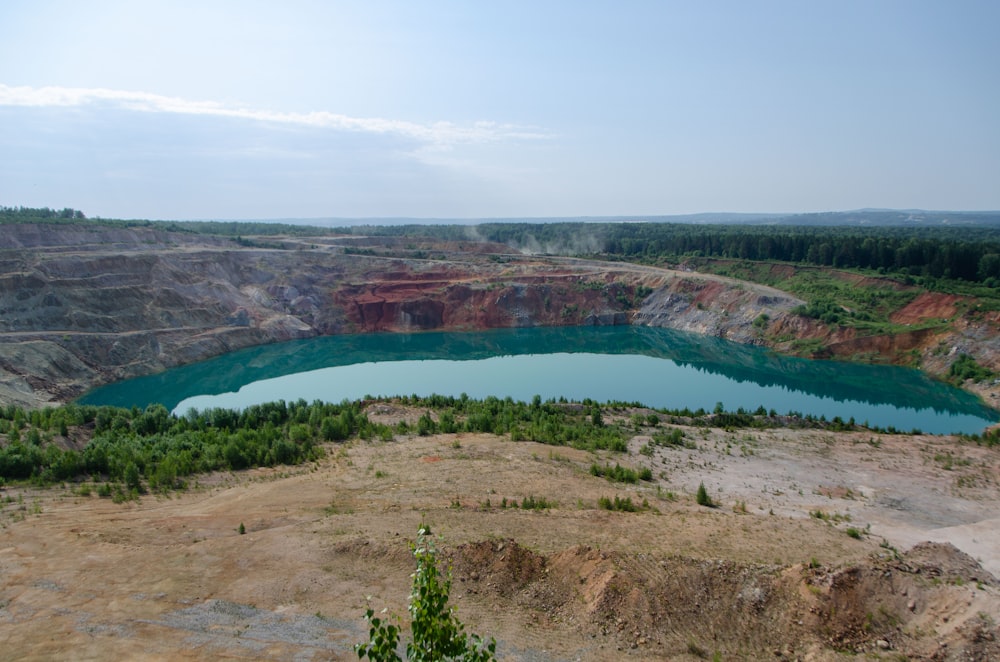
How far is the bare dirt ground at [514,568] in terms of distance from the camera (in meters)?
11.0

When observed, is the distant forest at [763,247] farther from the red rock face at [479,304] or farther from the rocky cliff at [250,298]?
the red rock face at [479,304]

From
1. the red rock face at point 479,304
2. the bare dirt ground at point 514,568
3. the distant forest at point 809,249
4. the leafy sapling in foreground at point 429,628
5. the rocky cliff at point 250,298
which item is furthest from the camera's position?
the red rock face at point 479,304

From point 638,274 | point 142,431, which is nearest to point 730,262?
point 638,274

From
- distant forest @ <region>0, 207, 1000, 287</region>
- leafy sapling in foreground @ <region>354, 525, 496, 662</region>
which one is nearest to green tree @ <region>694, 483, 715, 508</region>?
leafy sapling in foreground @ <region>354, 525, 496, 662</region>

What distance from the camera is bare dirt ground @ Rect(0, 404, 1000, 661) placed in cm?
1102

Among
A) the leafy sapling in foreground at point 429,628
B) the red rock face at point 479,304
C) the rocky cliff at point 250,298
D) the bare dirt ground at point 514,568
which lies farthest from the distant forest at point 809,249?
the leafy sapling in foreground at point 429,628

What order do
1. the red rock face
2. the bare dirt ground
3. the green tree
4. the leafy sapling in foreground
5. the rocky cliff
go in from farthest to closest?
1. the red rock face
2. the rocky cliff
3. the green tree
4. the bare dirt ground
5. the leafy sapling in foreground

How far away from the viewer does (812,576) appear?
40.2 feet

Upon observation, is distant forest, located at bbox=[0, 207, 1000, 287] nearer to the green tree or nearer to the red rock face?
the red rock face

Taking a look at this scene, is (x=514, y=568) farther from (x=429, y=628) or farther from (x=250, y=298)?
(x=250, y=298)

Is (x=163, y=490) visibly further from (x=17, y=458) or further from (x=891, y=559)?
(x=891, y=559)

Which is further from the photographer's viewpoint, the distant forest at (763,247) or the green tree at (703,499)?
the distant forest at (763,247)

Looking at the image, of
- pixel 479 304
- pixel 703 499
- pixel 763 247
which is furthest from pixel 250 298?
pixel 763 247

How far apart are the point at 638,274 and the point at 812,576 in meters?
61.4
